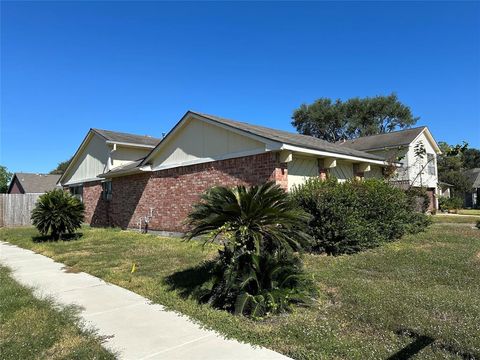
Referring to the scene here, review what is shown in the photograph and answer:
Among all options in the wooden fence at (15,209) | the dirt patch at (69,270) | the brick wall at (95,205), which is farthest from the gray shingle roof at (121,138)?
the dirt patch at (69,270)

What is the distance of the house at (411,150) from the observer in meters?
25.0

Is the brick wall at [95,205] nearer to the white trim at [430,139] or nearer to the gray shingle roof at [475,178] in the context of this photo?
the white trim at [430,139]

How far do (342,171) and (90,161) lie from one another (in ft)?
49.3

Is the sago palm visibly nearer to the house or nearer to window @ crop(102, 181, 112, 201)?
window @ crop(102, 181, 112, 201)

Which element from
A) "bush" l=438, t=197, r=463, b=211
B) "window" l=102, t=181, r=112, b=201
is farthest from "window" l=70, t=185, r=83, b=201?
"bush" l=438, t=197, r=463, b=211

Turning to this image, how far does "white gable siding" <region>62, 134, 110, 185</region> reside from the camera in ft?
67.1

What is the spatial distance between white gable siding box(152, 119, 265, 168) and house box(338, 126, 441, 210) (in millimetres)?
15770

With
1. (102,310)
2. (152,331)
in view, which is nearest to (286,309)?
(152,331)

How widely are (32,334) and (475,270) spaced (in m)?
7.44

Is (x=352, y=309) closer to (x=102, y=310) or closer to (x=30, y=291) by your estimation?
(x=102, y=310)

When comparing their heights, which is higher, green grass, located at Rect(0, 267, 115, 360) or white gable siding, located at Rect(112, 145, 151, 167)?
white gable siding, located at Rect(112, 145, 151, 167)

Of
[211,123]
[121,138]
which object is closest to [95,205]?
[121,138]

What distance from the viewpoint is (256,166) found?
10.7 m

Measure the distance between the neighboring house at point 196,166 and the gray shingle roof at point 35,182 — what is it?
2541cm
